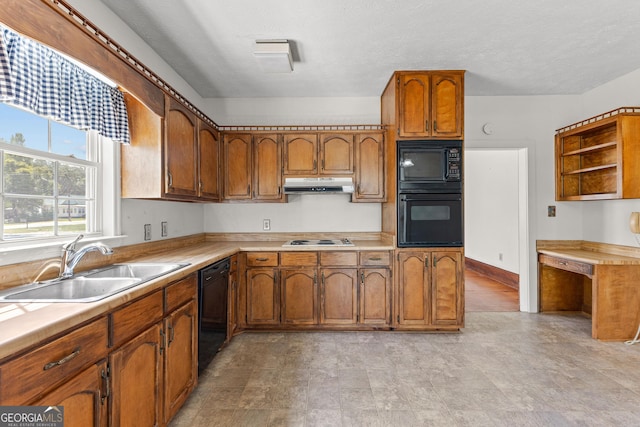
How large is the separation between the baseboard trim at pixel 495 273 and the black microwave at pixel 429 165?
250cm

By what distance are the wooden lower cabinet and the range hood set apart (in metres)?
0.91

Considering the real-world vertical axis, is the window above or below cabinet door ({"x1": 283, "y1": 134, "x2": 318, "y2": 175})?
below

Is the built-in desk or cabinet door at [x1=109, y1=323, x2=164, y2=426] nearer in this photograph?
cabinet door at [x1=109, y1=323, x2=164, y2=426]

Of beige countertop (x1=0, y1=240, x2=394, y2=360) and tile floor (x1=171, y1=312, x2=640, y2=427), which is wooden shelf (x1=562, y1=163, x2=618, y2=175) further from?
beige countertop (x1=0, y1=240, x2=394, y2=360)

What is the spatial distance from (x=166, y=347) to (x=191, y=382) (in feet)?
1.69

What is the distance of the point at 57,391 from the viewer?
1026 mm

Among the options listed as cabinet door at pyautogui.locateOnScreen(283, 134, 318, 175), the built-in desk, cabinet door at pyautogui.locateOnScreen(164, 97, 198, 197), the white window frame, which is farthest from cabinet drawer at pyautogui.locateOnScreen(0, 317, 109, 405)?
the built-in desk

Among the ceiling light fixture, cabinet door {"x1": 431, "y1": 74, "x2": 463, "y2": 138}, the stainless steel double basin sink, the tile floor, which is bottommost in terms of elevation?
the tile floor

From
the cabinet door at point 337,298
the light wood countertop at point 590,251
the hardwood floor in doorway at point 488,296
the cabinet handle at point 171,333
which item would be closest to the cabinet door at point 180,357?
the cabinet handle at point 171,333

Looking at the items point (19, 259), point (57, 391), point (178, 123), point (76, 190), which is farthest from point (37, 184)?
point (57, 391)

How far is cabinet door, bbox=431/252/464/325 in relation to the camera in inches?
122

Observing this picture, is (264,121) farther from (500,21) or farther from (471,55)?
(500,21)

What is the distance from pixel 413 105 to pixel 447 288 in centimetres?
185

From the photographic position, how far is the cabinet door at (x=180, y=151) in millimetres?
2338
